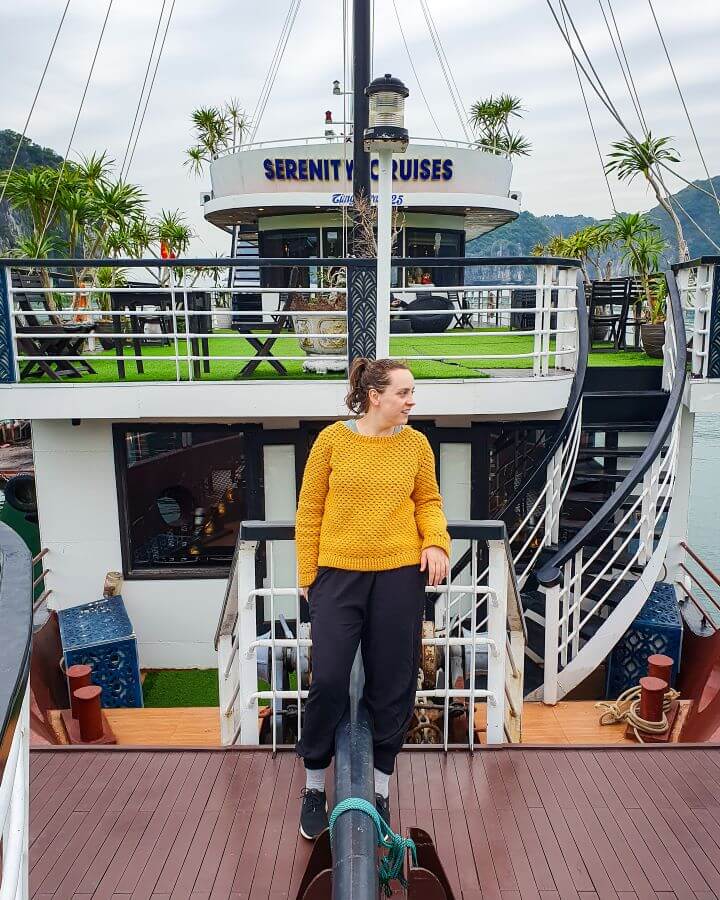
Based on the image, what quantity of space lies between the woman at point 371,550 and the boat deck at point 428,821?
21.4 inches

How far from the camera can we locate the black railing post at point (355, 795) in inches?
73.9

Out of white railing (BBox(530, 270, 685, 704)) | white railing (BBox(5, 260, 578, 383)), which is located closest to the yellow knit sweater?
white railing (BBox(5, 260, 578, 383))

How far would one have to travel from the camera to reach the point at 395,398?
8.68 feet

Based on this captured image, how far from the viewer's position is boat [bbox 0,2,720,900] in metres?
2.88

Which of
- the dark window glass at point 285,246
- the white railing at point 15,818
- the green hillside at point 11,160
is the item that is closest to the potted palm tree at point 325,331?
the white railing at point 15,818

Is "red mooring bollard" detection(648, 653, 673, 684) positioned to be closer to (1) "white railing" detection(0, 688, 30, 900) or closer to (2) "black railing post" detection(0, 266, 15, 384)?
(1) "white railing" detection(0, 688, 30, 900)

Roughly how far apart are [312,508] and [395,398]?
52cm

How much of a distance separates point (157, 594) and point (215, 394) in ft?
6.86

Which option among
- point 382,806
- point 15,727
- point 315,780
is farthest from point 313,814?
point 15,727

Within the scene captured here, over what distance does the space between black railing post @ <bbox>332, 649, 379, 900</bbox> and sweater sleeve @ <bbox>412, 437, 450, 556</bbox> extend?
0.61m

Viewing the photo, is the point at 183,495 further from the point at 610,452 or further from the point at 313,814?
the point at 313,814

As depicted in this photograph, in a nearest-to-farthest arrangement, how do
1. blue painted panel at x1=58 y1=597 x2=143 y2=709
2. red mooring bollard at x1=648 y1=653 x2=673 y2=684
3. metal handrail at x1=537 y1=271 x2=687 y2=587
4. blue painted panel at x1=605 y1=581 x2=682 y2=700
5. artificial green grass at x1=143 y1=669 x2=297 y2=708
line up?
red mooring bollard at x1=648 y1=653 x2=673 y2=684, metal handrail at x1=537 y1=271 x2=687 y2=587, blue painted panel at x1=58 y1=597 x2=143 y2=709, blue painted panel at x1=605 y1=581 x2=682 y2=700, artificial green grass at x1=143 y1=669 x2=297 y2=708

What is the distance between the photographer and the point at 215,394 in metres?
6.23

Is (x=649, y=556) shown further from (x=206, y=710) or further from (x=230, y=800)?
(x=230, y=800)
